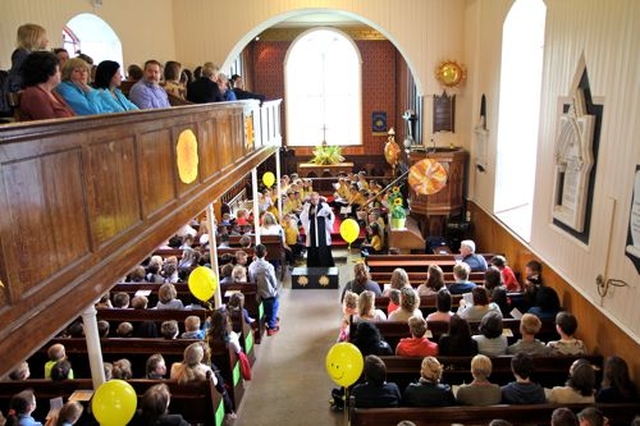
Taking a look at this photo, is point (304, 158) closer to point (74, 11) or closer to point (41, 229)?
point (74, 11)

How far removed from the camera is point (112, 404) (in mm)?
4145

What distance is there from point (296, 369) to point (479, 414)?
343 cm

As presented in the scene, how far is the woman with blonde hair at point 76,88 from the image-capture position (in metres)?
4.07

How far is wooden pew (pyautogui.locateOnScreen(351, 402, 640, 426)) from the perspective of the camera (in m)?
4.53

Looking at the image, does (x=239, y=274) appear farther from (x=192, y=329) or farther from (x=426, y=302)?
(x=426, y=302)

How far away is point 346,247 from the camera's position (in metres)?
13.7

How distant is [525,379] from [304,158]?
16.2m

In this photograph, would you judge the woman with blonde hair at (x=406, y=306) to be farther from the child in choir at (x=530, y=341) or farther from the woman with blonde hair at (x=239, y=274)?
the woman with blonde hair at (x=239, y=274)

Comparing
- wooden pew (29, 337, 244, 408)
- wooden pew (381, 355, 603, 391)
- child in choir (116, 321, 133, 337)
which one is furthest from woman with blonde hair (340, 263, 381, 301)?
child in choir (116, 321, 133, 337)

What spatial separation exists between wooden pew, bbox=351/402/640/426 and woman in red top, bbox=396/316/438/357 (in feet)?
3.58

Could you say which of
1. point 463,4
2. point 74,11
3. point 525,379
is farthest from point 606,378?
point 463,4

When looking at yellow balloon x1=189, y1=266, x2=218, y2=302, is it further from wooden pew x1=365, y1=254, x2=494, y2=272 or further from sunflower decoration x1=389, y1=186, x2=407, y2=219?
sunflower decoration x1=389, y1=186, x2=407, y2=219

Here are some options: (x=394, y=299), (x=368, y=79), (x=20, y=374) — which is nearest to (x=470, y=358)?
(x=394, y=299)

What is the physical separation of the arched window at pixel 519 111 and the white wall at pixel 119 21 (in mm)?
7305
